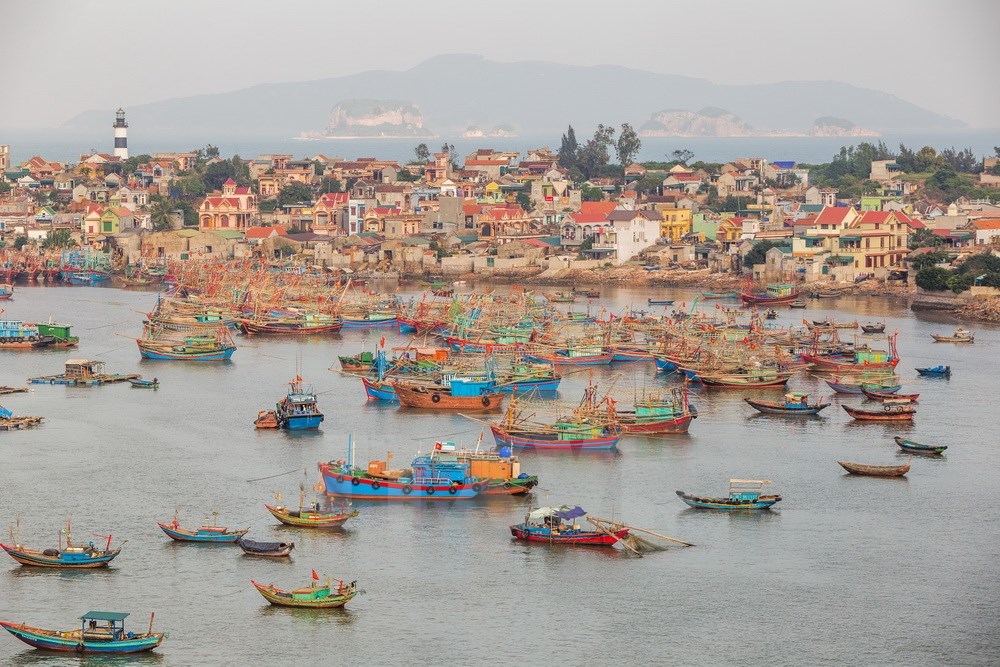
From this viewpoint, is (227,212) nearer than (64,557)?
No

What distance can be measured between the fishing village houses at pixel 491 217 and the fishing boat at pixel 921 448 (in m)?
25.8

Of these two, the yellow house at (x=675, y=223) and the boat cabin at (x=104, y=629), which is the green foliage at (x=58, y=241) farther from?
the boat cabin at (x=104, y=629)

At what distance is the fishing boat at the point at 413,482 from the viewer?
2394cm

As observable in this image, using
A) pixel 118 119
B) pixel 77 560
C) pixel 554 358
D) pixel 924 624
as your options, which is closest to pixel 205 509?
pixel 77 560

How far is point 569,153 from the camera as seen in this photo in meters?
83.9

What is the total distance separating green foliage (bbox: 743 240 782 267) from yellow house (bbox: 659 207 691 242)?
747cm

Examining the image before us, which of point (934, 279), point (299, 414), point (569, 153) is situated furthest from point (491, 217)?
point (299, 414)

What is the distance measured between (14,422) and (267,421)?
4.72 meters

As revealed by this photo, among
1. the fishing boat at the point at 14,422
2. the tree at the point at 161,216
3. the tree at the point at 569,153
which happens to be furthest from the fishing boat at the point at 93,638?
the tree at the point at 569,153

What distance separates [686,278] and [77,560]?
125 ft

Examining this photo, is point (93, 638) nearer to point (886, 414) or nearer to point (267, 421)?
point (267, 421)

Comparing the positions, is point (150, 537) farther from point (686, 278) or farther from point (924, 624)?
point (686, 278)

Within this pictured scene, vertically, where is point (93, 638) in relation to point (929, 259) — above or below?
below

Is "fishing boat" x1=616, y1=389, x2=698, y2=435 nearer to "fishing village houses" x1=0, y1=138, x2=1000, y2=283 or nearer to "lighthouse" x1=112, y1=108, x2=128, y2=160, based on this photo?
"fishing village houses" x1=0, y1=138, x2=1000, y2=283
